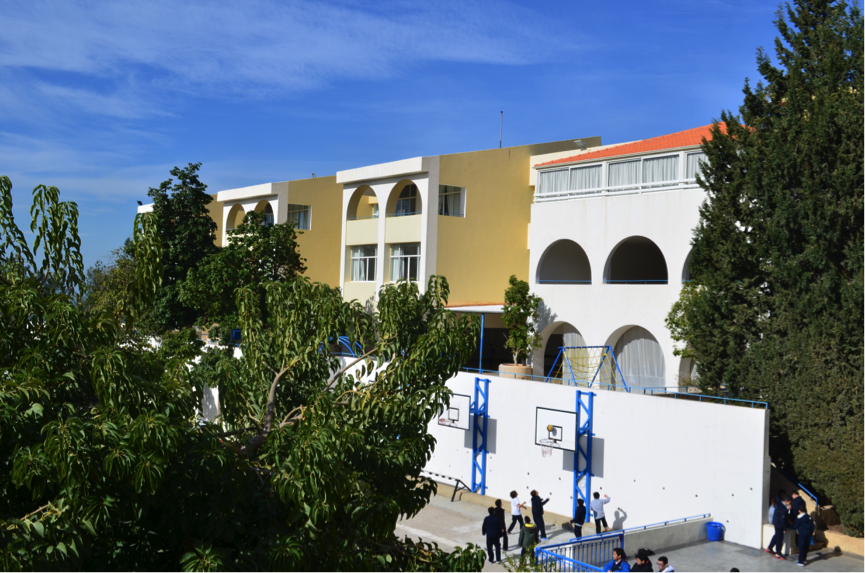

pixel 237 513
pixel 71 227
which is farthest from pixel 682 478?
pixel 71 227

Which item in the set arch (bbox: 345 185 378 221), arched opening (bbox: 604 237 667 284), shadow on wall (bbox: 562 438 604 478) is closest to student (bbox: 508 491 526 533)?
shadow on wall (bbox: 562 438 604 478)

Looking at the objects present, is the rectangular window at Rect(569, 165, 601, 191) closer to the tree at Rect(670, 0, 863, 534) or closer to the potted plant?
the potted plant

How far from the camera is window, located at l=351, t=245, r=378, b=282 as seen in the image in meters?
33.2

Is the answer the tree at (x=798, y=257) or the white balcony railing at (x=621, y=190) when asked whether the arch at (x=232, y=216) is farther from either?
the tree at (x=798, y=257)

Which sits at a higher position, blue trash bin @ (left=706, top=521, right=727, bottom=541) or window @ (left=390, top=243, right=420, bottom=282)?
window @ (left=390, top=243, right=420, bottom=282)

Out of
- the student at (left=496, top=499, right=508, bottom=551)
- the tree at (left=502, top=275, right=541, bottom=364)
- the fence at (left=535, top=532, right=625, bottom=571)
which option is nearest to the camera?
the fence at (left=535, top=532, right=625, bottom=571)

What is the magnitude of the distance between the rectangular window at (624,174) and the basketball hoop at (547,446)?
9.58m

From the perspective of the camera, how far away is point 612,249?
2491 centimetres

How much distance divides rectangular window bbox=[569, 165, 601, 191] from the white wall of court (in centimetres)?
829

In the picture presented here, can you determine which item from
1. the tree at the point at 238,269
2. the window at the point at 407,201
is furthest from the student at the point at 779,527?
the tree at the point at 238,269

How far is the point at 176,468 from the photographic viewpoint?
6.39 meters

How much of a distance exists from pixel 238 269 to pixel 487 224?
10879 mm

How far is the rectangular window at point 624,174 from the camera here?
24.8 metres

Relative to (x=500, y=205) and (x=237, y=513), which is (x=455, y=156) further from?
(x=237, y=513)
